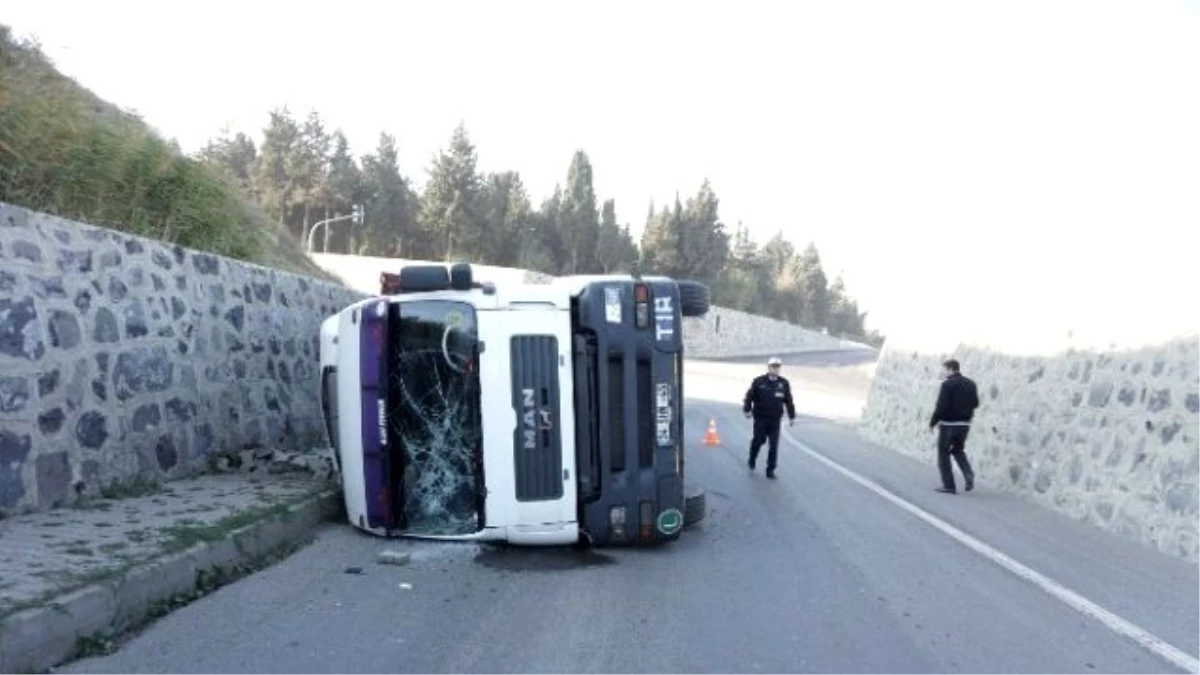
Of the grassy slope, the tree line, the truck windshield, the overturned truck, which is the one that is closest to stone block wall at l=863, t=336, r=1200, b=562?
the overturned truck

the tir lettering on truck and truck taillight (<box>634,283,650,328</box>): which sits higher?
truck taillight (<box>634,283,650,328</box>)

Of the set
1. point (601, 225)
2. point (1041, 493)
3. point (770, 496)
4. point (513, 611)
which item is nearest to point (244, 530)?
point (513, 611)

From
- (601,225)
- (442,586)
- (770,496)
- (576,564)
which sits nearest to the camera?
(442,586)

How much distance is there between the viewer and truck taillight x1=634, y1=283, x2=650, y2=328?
25.0 feet

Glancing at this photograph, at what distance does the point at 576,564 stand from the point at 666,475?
0.98 m

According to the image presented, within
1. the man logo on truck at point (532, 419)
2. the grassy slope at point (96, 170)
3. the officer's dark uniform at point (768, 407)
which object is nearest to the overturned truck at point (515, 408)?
the man logo on truck at point (532, 419)

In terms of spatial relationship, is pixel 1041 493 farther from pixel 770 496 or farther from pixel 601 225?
pixel 601 225

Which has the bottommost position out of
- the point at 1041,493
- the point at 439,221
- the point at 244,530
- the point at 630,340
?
the point at 1041,493

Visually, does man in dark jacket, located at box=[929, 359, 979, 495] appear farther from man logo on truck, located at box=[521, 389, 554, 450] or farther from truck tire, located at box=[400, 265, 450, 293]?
truck tire, located at box=[400, 265, 450, 293]

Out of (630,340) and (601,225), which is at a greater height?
(601,225)

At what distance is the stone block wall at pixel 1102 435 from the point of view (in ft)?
31.5

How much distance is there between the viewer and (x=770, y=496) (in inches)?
451

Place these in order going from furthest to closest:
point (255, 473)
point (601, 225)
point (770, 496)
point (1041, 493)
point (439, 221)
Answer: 1. point (601, 225)
2. point (439, 221)
3. point (1041, 493)
4. point (770, 496)
5. point (255, 473)

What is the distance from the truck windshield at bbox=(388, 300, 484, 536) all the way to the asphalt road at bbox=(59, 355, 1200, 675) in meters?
0.40
